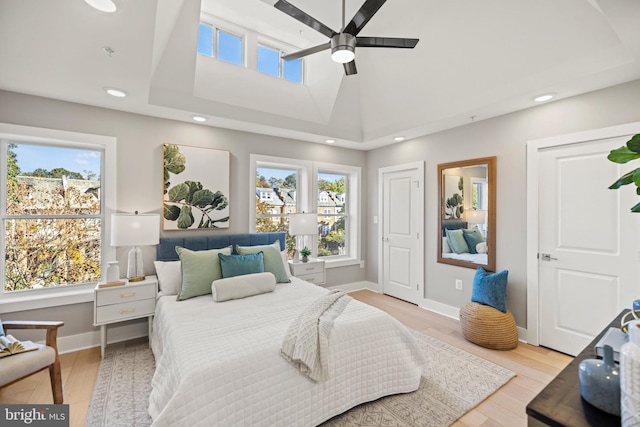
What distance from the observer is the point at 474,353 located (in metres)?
2.78

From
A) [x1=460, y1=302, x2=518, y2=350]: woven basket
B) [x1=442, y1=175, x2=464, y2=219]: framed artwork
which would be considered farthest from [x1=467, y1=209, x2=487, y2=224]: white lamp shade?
[x1=460, y1=302, x2=518, y2=350]: woven basket

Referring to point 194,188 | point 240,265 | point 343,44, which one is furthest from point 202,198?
point 343,44

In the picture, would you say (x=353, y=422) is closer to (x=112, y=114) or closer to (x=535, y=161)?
(x=535, y=161)

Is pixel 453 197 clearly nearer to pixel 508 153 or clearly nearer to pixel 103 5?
pixel 508 153

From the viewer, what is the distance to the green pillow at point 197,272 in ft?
8.64

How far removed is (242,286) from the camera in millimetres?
2625

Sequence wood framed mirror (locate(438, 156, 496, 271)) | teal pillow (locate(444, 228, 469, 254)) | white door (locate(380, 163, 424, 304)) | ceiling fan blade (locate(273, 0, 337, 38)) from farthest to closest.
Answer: white door (locate(380, 163, 424, 304)) → teal pillow (locate(444, 228, 469, 254)) → wood framed mirror (locate(438, 156, 496, 271)) → ceiling fan blade (locate(273, 0, 337, 38))

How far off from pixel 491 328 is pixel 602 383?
2304 millimetres

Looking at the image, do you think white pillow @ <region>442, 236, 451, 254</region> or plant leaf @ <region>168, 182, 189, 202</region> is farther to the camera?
white pillow @ <region>442, 236, 451, 254</region>

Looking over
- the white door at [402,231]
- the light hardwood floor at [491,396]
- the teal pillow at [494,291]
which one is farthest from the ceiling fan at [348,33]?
the light hardwood floor at [491,396]

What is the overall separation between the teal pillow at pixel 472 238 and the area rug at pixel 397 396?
1.27 metres

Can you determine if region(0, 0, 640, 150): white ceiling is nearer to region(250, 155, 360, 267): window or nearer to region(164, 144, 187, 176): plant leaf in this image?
region(164, 144, 187, 176): plant leaf

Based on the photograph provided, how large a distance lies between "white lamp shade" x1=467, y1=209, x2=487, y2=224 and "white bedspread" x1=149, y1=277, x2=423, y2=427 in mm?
1931

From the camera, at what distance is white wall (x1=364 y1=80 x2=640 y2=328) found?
257 centimetres
